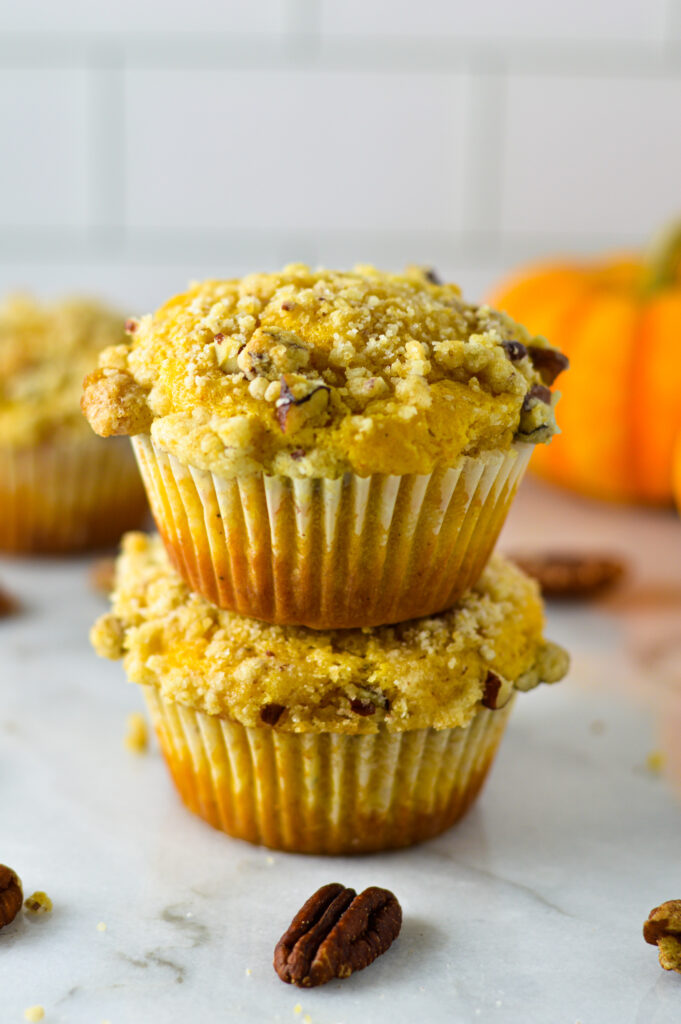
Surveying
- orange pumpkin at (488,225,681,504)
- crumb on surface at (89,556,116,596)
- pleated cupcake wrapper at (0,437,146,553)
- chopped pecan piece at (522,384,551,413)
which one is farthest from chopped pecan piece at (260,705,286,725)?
orange pumpkin at (488,225,681,504)

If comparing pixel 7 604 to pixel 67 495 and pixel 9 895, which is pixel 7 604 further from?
pixel 9 895

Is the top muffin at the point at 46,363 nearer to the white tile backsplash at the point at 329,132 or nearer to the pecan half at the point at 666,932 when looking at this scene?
the white tile backsplash at the point at 329,132

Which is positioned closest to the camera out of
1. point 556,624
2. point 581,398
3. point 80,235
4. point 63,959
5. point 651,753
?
point 63,959

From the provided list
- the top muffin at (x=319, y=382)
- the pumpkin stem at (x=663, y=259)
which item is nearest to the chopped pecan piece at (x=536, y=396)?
the top muffin at (x=319, y=382)

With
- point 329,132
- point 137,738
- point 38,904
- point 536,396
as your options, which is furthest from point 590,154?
point 38,904

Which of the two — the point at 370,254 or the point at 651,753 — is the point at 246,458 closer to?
the point at 651,753

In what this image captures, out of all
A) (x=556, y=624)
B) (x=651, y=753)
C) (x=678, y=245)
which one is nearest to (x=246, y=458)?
(x=651, y=753)
